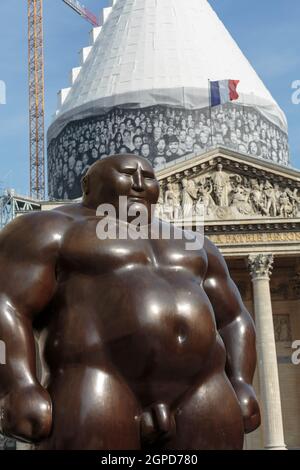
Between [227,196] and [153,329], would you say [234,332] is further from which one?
[227,196]

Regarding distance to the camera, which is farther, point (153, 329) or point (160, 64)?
point (160, 64)

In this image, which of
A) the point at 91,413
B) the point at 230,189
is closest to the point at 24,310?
the point at 91,413

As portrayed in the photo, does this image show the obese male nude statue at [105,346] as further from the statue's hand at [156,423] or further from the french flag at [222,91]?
the french flag at [222,91]

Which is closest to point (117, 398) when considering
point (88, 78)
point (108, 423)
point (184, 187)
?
point (108, 423)

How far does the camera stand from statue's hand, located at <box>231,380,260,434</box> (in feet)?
12.9

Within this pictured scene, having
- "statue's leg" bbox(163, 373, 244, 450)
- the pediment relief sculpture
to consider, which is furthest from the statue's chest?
the pediment relief sculpture

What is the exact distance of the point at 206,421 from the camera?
12.0 ft

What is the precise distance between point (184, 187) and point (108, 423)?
884 inches

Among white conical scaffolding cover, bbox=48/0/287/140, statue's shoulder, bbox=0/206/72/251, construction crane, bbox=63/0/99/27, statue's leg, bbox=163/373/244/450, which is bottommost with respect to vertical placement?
statue's leg, bbox=163/373/244/450

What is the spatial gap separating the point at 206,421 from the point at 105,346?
0.55 meters

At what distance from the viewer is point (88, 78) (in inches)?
1539

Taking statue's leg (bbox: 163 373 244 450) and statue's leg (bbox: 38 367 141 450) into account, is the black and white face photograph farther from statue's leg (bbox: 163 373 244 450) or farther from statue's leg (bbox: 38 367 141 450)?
statue's leg (bbox: 38 367 141 450)

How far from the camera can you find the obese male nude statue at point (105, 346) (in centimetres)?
350

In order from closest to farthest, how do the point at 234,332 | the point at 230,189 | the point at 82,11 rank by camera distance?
the point at 234,332 → the point at 230,189 → the point at 82,11
